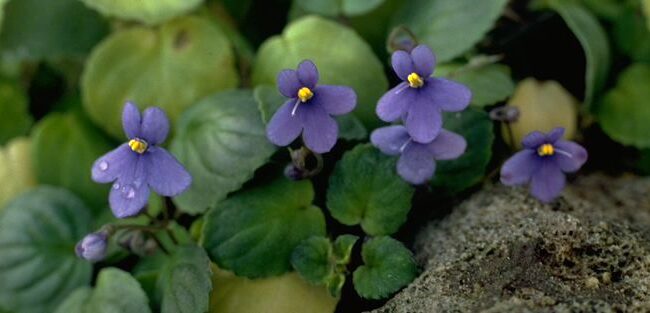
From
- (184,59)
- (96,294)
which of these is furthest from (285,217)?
(184,59)

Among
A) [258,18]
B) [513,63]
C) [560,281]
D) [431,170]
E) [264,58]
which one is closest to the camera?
[560,281]

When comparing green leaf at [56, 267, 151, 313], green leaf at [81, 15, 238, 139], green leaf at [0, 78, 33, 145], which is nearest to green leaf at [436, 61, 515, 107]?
green leaf at [81, 15, 238, 139]

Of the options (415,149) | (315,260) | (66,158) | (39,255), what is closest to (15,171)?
(66,158)

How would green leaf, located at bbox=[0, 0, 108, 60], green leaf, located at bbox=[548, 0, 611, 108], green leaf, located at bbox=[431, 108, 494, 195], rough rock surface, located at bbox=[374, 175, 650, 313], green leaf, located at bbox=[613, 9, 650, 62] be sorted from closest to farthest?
rough rock surface, located at bbox=[374, 175, 650, 313] → green leaf, located at bbox=[431, 108, 494, 195] → green leaf, located at bbox=[548, 0, 611, 108] → green leaf, located at bbox=[613, 9, 650, 62] → green leaf, located at bbox=[0, 0, 108, 60]

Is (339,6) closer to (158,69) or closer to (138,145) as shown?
(158,69)

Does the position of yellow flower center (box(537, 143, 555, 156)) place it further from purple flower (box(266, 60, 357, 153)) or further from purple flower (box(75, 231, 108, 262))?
purple flower (box(75, 231, 108, 262))

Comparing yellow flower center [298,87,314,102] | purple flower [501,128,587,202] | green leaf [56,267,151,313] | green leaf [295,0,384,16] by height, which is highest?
yellow flower center [298,87,314,102]

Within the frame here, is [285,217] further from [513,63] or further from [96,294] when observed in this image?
[513,63]
